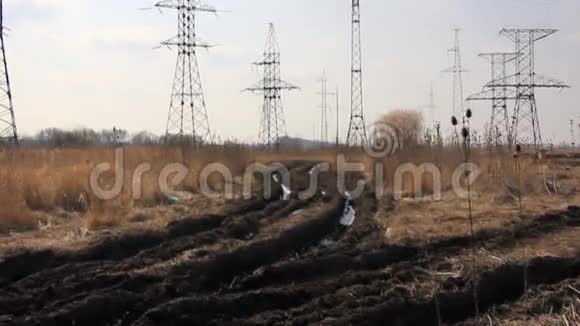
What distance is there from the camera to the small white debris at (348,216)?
14.8 m

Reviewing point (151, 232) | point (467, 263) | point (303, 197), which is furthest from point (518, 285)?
point (303, 197)

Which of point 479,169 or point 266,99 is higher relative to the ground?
point 266,99

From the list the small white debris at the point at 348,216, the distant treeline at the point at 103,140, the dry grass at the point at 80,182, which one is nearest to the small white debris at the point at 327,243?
the small white debris at the point at 348,216

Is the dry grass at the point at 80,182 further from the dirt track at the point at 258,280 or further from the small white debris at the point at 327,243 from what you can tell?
the small white debris at the point at 327,243

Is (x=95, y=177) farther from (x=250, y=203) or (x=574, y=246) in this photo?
(x=574, y=246)

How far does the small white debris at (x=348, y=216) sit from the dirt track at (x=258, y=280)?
7.42ft

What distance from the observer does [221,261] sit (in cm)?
962

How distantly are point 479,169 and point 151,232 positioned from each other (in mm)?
10667

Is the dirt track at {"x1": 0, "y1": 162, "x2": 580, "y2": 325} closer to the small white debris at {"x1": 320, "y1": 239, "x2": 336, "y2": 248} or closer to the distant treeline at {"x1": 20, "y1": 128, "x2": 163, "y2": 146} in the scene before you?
the small white debris at {"x1": 320, "y1": 239, "x2": 336, "y2": 248}

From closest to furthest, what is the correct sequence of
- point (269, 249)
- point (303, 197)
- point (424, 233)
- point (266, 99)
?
1. point (269, 249)
2. point (424, 233)
3. point (303, 197)
4. point (266, 99)

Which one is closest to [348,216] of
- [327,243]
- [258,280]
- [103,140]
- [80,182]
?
[327,243]

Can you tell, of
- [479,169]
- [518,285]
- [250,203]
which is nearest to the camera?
[518,285]

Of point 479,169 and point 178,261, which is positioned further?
point 479,169

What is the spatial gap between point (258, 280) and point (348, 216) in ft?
24.8
